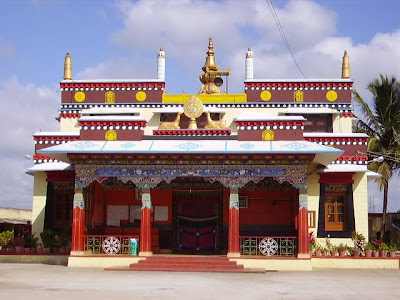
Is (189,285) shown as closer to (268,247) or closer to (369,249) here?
(268,247)

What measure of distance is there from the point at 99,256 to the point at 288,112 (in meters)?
10.1

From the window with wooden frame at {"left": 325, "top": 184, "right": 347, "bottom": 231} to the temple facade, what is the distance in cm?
4

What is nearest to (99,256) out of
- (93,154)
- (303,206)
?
(93,154)

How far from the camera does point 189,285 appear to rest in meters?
15.3

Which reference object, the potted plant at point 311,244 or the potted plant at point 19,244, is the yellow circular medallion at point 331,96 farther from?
the potted plant at point 19,244

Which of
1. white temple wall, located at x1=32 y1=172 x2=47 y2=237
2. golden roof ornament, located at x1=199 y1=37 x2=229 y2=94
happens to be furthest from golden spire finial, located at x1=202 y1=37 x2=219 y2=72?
white temple wall, located at x1=32 y1=172 x2=47 y2=237

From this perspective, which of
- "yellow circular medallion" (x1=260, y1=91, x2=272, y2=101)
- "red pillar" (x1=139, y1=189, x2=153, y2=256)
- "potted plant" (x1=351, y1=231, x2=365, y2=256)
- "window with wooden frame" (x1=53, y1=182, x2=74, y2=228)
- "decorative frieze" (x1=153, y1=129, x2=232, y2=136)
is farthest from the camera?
"yellow circular medallion" (x1=260, y1=91, x2=272, y2=101)

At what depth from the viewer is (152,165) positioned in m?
20.7

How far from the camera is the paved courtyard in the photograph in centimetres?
1340

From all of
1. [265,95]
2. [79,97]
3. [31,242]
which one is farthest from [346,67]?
[31,242]

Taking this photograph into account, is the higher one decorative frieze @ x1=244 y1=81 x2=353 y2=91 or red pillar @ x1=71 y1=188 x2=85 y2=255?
decorative frieze @ x1=244 y1=81 x2=353 y2=91

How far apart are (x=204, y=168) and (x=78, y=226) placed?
4.48 m

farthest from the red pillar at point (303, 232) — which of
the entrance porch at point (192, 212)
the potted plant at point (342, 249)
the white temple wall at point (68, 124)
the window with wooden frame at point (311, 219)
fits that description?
the white temple wall at point (68, 124)

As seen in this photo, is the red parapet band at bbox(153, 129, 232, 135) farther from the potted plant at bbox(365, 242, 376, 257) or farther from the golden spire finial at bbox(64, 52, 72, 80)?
the potted plant at bbox(365, 242, 376, 257)
